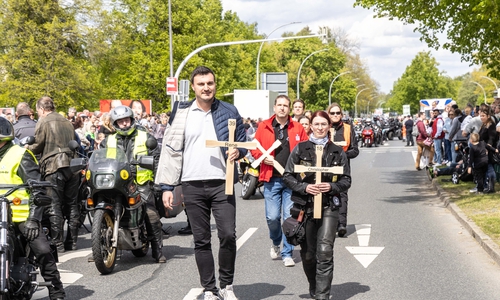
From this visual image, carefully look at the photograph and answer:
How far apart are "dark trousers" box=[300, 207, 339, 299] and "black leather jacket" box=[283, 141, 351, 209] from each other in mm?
162

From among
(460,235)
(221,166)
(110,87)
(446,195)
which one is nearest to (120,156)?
(221,166)

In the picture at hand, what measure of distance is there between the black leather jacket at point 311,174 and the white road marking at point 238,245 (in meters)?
1.35

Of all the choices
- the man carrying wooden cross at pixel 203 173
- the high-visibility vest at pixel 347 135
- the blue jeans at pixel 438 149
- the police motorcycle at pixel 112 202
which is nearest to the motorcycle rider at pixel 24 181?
the man carrying wooden cross at pixel 203 173

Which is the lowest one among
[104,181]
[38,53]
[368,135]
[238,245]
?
[368,135]

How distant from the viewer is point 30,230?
19.5 ft

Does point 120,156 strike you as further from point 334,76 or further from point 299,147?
point 334,76

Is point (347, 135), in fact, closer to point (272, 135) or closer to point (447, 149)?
point (272, 135)

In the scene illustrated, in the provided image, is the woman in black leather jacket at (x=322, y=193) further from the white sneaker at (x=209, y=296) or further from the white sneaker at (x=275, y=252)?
the white sneaker at (x=275, y=252)

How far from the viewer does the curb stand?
891 centimetres

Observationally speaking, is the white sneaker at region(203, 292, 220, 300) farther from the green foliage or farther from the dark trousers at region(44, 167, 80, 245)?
the green foliage

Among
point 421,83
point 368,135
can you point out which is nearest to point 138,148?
point 368,135

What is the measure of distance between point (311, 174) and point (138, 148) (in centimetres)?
293

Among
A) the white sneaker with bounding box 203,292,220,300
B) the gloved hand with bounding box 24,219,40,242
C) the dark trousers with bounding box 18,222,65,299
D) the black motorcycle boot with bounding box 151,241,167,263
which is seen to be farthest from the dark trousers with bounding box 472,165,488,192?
the gloved hand with bounding box 24,219,40,242

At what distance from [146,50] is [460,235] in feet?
150
